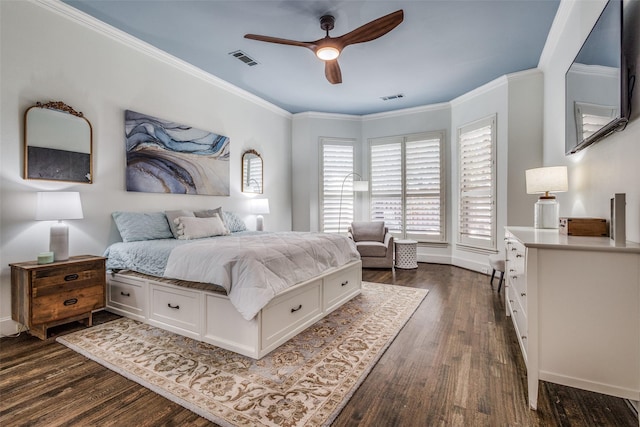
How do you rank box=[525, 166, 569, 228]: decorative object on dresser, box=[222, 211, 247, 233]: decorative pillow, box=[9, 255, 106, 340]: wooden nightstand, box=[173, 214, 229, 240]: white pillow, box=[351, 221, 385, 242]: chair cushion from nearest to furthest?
box=[9, 255, 106, 340]: wooden nightstand → box=[525, 166, 569, 228]: decorative object on dresser → box=[173, 214, 229, 240]: white pillow → box=[222, 211, 247, 233]: decorative pillow → box=[351, 221, 385, 242]: chair cushion

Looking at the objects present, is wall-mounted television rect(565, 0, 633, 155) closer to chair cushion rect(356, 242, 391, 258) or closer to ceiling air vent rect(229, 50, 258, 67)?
chair cushion rect(356, 242, 391, 258)

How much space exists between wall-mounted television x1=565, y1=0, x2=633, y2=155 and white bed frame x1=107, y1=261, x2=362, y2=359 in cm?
239

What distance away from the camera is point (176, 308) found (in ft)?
8.69

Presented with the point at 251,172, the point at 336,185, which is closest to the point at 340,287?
the point at 251,172

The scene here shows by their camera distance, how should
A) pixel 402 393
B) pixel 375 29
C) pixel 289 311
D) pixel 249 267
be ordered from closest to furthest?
pixel 402 393 → pixel 249 267 → pixel 289 311 → pixel 375 29

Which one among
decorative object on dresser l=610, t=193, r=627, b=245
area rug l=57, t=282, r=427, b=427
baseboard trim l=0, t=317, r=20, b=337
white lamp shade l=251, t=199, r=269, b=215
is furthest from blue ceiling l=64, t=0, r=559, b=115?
area rug l=57, t=282, r=427, b=427

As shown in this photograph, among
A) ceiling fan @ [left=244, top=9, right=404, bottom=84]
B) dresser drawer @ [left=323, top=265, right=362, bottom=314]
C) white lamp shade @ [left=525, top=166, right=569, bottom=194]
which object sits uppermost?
ceiling fan @ [left=244, top=9, right=404, bottom=84]

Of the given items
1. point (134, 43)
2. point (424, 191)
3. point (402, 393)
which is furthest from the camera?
point (424, 191)

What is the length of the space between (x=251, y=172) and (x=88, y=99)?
99.2 inches

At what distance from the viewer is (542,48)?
3.80m

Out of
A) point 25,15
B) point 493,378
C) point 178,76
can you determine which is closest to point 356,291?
point 493,378

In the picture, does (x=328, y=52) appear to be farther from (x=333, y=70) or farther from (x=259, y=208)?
(x=259, y=208)

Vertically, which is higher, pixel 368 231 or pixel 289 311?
pixel 368 231

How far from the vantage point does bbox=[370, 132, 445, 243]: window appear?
5.92m
